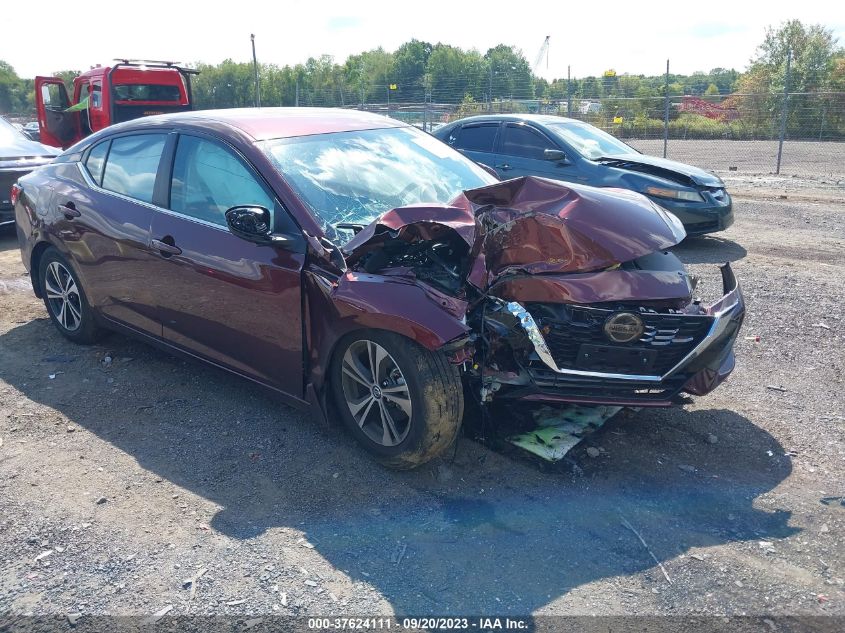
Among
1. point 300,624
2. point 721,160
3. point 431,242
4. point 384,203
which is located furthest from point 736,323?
point 721,160

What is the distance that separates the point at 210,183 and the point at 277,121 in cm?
59

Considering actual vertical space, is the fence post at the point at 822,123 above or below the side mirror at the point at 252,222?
above

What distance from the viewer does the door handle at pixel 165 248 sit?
436cm

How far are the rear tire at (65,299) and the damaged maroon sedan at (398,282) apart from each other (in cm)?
96

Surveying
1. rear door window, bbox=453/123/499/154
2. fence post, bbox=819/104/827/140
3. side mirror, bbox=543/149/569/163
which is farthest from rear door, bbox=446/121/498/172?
fence post, bbox=819/104/827/140

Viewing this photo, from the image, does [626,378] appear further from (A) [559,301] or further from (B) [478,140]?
(B) [478,140]

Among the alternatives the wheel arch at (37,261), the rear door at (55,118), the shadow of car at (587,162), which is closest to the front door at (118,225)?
the wheel arch at (37,261)

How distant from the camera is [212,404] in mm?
4625

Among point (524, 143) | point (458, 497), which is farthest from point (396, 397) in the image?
point (524, 143)

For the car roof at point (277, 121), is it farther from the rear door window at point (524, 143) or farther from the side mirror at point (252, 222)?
the rear door window at point (524, 143)

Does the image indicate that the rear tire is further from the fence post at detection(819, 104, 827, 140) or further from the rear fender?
the fence post at detection(819, 104, 827, 140)

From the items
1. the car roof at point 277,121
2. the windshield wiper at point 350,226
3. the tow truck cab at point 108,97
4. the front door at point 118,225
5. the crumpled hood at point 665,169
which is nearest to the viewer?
the windshield wiper at point 350,226

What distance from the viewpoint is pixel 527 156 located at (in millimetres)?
9680

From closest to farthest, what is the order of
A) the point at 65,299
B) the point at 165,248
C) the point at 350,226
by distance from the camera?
the point at 350,226 → the point at 165,248 → the point at 65,299
